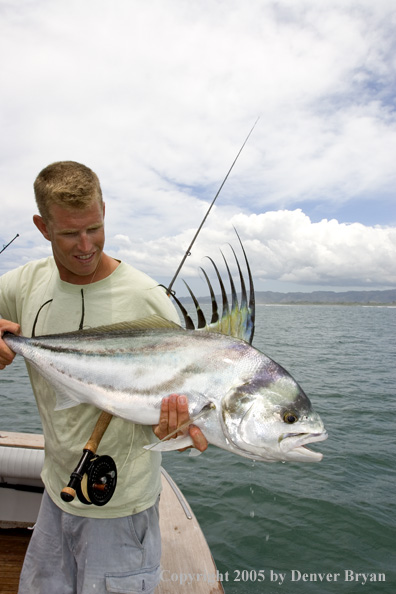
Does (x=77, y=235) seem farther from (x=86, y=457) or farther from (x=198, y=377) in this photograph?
(x=86, y=457)

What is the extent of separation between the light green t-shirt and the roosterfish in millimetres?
129

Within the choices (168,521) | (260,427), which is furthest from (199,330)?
(168,521)

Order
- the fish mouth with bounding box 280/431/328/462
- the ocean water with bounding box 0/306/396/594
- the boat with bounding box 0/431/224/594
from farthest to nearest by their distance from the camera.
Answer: the ocean water with bounding box 0/306/396/594, the boat with bounding box 0/431/224/594, the fish mouth with bounding box 280/431/328/462

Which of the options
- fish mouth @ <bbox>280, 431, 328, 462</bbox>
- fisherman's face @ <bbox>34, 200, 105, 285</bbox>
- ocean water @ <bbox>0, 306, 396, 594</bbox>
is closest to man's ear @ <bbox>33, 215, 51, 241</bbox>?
fisherman's face @ <bbox>34, 200, 105, 285</bbox>

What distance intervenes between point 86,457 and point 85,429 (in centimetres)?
27

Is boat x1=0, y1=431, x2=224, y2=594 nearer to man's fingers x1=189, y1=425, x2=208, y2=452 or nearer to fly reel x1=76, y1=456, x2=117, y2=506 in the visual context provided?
fly reel x1=76, y1=456, x2=117, y2=506

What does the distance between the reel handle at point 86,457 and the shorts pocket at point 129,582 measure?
0.58 m

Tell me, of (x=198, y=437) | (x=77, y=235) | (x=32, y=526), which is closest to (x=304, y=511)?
(x=32, y=526)

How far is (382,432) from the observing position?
1091 cm

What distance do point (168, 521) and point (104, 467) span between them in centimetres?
221

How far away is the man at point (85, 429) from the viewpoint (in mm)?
2320

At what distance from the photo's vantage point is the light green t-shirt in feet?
7.90

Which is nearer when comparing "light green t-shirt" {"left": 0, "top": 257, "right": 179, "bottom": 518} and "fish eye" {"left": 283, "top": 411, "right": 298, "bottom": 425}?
"fish eye" {"left": 283, "top": 411, "right": 298, "bottom": 425}

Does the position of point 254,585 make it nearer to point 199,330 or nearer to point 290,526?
point 290,526
